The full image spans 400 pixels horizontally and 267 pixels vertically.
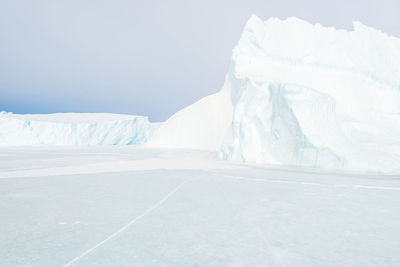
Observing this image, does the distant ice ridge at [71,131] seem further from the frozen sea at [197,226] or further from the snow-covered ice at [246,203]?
the frozen sea at [197,226]

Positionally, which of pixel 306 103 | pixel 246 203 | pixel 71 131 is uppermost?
pixel 306 103

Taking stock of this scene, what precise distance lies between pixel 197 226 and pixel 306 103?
1097cm

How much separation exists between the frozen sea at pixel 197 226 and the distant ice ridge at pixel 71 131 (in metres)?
34.1

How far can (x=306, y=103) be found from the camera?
42.1 feet

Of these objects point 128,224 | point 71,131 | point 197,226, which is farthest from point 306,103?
point 71,131

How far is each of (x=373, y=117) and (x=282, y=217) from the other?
57.4 feet

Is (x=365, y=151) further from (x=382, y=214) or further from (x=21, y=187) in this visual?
(x=21, y=187)

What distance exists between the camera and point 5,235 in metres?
2.93

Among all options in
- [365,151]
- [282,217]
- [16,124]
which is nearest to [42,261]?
[282,217]

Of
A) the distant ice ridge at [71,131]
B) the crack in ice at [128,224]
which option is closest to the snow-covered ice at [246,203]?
the crack in ice at [128,224]

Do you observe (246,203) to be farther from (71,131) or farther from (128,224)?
(71,131)

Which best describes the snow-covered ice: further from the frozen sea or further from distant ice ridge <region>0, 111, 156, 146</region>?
distant ice ridge <region>0, 111, 156, 146</region>

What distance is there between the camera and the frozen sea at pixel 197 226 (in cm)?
245

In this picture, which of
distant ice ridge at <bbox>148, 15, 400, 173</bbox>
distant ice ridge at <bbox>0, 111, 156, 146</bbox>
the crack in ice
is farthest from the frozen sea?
distant ice ridge at <bbox>0, 111, 156, 146</bbox>
